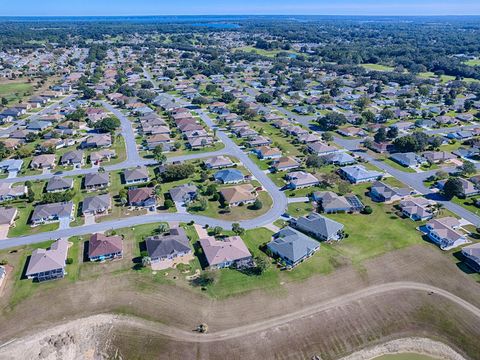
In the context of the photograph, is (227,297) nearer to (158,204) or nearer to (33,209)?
(158,204)

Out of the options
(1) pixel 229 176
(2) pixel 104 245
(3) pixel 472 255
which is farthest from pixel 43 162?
(3) pixel 472 255

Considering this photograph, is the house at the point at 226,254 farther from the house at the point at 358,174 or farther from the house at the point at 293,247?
the house at the point at 358,174

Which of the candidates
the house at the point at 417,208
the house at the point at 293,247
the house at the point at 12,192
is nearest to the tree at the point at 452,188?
the house at the point at 417,208

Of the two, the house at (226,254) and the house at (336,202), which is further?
the house at (336,202)

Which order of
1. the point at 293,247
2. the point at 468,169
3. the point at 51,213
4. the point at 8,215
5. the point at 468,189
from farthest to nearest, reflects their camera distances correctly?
the point at 468,169, the point at 468,189, the point at 51,213, the point at 8,215, the point at 293,247

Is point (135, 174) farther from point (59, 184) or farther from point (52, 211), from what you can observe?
point (52, 211)

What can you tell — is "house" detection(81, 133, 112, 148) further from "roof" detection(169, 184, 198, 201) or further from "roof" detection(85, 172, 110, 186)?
"roof" detection(169, 184, 198, 201)

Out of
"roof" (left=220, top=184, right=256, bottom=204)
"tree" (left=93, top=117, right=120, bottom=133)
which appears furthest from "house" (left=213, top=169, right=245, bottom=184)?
"tree" (left=93, top=117, right=120, bottom=133)
